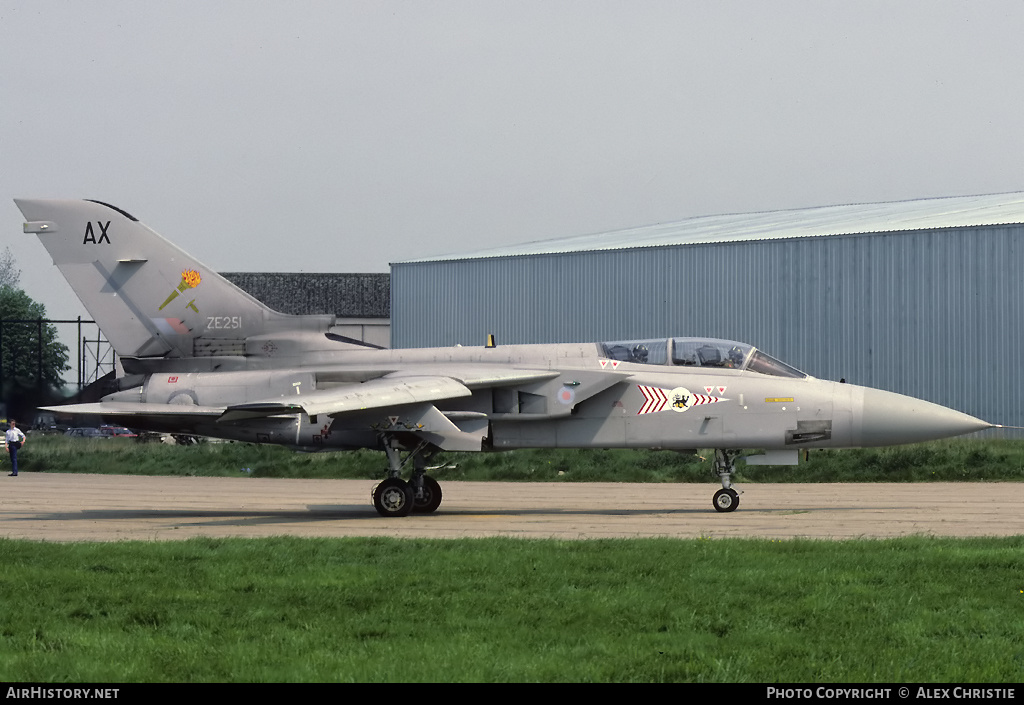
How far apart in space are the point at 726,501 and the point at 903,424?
2.88m

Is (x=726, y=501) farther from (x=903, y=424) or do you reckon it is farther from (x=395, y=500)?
(x=395, y=500)

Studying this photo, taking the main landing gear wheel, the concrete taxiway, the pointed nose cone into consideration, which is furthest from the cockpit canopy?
the concrete taxiway

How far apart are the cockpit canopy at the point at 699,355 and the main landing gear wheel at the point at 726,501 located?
6.37 ft

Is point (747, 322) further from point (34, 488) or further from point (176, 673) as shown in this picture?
point (176, 673)

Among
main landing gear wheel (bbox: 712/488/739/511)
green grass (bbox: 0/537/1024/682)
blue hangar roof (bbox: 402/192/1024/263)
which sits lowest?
main landing gear wheel (bbox: 712/488/739/511)

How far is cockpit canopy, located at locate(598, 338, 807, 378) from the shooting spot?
18797 mm

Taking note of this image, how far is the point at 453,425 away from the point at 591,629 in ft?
32.6

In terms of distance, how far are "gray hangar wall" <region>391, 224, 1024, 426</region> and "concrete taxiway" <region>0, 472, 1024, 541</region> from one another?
11921 mm

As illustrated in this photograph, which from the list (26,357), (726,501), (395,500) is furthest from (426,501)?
(26,357)

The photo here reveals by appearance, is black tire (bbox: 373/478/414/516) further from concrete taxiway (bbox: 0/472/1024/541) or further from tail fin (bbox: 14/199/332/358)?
tail fin (bbox: 14/199/332/358)

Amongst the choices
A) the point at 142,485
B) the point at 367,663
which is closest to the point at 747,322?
the point at 142,485

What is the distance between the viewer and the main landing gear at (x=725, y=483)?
18562 mm

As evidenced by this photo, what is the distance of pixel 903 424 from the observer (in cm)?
1809

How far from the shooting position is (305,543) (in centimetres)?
1316
